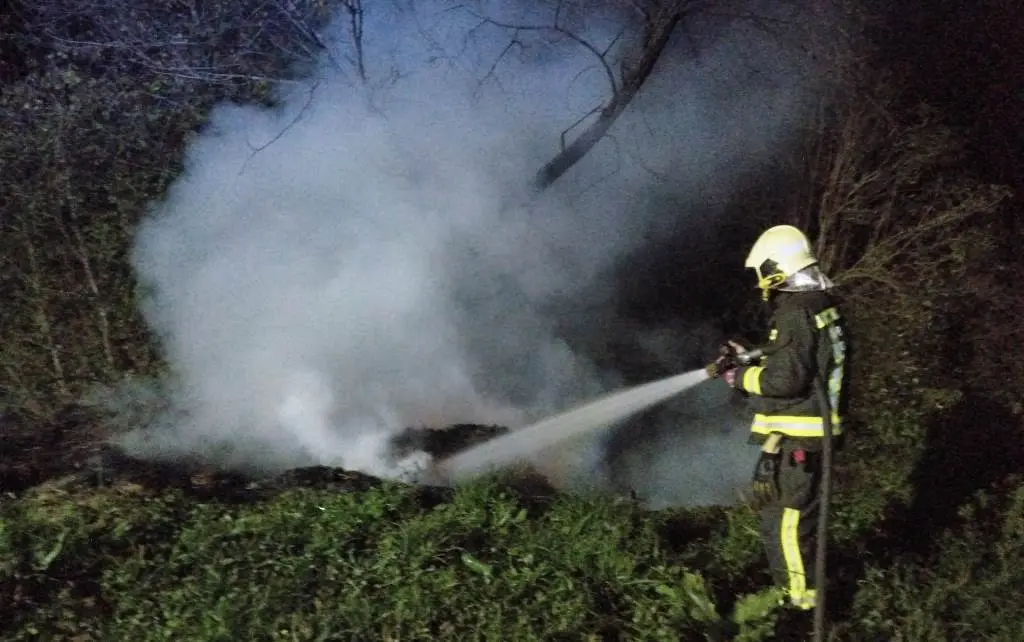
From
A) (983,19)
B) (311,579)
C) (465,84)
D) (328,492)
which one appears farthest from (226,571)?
(983,19)

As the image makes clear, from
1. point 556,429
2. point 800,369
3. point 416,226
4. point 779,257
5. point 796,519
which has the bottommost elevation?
point 796,519

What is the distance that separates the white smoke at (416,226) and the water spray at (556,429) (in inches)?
8.8

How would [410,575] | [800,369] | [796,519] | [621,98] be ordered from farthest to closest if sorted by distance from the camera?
[621,98] < [796,519] < [410,575] < [800,369]

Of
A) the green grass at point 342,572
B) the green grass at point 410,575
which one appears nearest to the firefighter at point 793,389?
the green grass at point 410,575

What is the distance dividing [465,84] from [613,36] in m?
1.20

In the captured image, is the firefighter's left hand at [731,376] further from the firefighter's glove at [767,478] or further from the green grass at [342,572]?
the green grass at [342,572]

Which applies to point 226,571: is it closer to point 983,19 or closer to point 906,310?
point 906,310

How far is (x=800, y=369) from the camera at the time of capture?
3945mm

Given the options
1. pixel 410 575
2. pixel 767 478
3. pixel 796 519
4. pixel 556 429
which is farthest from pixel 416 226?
pixel 796 519

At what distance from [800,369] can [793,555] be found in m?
0.91

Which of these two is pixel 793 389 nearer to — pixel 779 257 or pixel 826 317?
pixel 826 317

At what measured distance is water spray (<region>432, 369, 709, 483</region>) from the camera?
574 centimetres

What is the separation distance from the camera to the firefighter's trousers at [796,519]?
4.15m

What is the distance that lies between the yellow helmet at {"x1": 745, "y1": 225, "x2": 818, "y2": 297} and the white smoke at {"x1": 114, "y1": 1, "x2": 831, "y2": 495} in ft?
9.17
